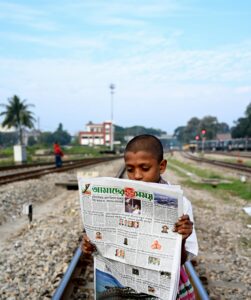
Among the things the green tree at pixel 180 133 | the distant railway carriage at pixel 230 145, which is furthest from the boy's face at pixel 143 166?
the green tree at pixel 180 133

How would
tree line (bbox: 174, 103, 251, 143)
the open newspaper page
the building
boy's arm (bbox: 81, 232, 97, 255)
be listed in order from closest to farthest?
the open newspaper page < boy's arm (bbox: 81, 232, 97, 255) < the building < tree line (bbox: 174, 103, 251, 143)

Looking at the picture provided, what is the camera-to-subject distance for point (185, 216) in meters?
1.94

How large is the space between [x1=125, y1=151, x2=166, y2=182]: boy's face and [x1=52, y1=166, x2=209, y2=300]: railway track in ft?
6.31

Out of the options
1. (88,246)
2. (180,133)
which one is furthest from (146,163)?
(180,133)

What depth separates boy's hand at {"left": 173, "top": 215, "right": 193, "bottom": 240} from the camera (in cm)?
191

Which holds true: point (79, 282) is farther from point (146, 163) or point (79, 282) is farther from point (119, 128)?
point (119, 128)

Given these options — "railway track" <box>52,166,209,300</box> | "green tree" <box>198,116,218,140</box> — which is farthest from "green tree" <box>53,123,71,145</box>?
"railway track" <box>52,166,209,300</box>

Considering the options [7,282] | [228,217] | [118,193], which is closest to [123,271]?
[118,193]

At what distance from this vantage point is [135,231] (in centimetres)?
198

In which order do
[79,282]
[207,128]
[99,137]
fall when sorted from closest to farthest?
[79,282], [99,137], [207,128]

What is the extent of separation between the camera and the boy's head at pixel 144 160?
2.21 meters

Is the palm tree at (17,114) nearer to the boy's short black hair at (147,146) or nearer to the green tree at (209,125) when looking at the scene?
the boy's short black hair at (147,146)

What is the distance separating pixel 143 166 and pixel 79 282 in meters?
2.75

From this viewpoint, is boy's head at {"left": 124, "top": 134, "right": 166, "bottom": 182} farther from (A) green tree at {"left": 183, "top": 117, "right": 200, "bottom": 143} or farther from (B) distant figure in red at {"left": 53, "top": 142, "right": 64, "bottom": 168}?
(A) green tree at {"left": 183, "top": 117, "right": 200, "bottom": 143}
